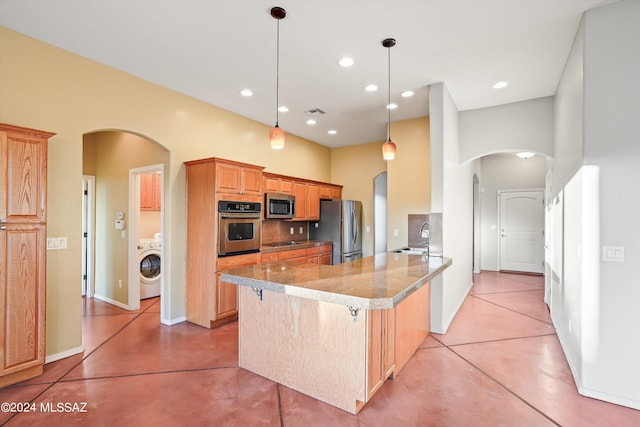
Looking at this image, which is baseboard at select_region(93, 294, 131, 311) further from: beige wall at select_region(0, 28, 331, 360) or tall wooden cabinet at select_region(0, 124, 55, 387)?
tall wooden cabinet at select_region(0, 124, 55, 387)

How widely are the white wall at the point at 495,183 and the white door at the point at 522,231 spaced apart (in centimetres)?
15

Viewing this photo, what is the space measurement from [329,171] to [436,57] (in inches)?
166

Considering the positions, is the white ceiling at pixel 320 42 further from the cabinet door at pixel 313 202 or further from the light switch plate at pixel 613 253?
the cabinet door at pixel 313 202

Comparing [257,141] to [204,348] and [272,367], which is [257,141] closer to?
[204,348]

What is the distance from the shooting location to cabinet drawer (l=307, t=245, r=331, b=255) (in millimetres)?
5773

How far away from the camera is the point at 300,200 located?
5988mm

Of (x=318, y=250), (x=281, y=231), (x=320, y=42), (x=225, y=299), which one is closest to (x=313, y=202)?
(x=281, y=231)

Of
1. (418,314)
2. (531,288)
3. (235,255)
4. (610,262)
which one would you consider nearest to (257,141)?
(235,255)

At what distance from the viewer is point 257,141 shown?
536 centimetres

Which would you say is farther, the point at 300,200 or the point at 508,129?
the point at 300,200

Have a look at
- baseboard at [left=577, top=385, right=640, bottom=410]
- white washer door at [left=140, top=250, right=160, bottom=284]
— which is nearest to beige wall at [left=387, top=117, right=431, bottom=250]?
baseboard at [left=577, top=385, right=640, bottom=410]

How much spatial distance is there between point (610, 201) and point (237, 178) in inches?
152

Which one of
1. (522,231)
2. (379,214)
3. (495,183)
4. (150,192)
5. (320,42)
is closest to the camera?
(320,42)

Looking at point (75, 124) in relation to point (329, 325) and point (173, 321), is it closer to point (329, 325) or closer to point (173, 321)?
point (173, 321)
